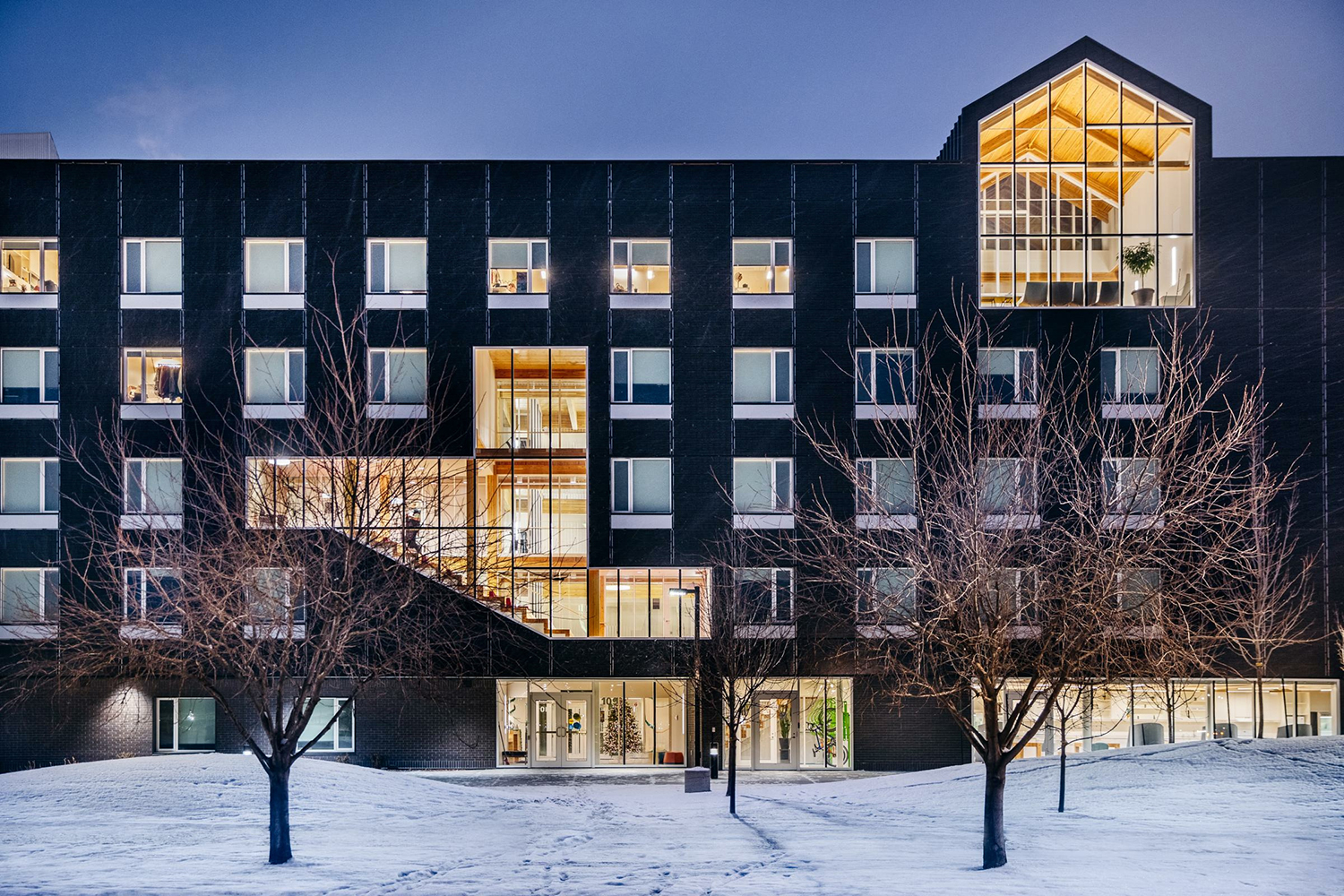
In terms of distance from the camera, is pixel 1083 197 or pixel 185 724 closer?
pixel 185 724

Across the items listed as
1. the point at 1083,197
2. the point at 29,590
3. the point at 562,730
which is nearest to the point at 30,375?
the point at 29,590

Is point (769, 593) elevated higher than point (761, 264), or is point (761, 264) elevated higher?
point (761, 264)

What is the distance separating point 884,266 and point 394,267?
49.2 ft

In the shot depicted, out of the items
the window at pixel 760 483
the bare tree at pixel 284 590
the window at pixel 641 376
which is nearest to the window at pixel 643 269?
the window at pixel 641 376

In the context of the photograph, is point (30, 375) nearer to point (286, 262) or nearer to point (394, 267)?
point (286, 262)

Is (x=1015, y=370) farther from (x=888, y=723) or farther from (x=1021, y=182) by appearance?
(x=888, y=723)

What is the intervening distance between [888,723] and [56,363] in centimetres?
2727

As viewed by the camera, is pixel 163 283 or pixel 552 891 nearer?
pixel 552 891

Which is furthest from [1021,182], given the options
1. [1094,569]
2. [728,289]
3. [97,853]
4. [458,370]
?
[97,853]

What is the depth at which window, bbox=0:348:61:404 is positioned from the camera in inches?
1155

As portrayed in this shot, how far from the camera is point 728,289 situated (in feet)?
97.3

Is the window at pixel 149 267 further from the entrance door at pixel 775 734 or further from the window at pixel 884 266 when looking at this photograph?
the entrance door at pixel 775 734

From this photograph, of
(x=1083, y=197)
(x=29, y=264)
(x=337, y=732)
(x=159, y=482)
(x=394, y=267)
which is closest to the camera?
(x=337, y=732)

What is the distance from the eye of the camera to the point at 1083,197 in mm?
30141
